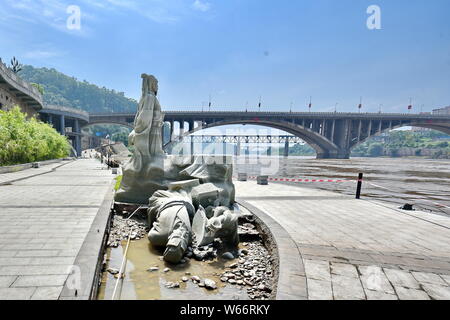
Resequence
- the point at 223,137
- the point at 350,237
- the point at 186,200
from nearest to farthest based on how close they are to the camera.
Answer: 1. the point at 350,237
2. the point at 186,200
3. the point at 223,137

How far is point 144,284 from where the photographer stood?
10.7 ft

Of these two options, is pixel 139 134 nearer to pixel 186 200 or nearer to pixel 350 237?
pixel 186 200

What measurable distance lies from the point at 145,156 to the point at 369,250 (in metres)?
6.49

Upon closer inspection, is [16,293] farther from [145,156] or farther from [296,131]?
[296,131]

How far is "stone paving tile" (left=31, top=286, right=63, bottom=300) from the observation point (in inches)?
96.7

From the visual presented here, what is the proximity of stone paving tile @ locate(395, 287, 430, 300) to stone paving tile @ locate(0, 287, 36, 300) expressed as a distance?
15.0 feet

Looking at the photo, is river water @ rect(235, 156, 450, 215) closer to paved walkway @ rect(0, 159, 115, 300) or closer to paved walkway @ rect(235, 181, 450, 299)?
paved walkway @ rect(235, 181, 450, 299)

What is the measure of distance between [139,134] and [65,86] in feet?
434

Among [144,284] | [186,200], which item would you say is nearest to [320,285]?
[144,284]

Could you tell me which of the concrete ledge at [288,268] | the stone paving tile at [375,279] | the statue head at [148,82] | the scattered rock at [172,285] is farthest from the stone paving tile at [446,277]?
the statue head at [148,82]

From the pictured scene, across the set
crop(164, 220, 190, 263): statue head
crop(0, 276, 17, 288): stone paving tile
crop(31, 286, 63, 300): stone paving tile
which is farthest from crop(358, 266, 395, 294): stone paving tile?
crop(0, 276, 17, 288): stone paving tile

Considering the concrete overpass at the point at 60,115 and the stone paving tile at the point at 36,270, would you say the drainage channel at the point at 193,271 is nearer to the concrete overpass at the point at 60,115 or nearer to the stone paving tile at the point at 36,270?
the stone paving tile at the point at 36,270

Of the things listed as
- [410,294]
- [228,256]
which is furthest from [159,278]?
[410,294]

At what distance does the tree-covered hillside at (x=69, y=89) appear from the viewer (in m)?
102
